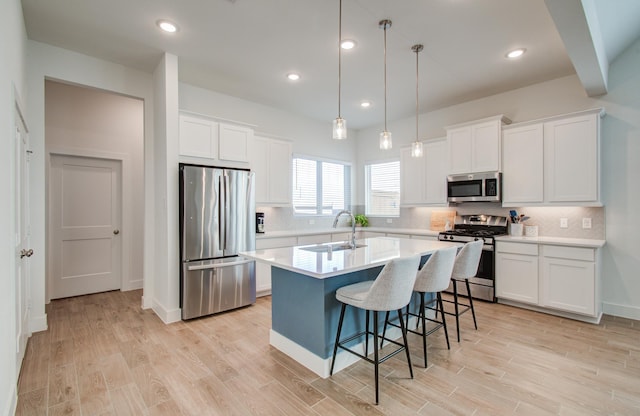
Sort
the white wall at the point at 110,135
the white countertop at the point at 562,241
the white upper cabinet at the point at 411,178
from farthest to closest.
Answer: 1. the white upper cabinet at the point at 411,178
2. the white wall at the point at 110,135
3. the white countertop at the point at 562,241

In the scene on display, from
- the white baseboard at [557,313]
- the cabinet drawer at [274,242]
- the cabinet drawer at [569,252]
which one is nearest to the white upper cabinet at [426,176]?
the cabinet drawer at [569,252]

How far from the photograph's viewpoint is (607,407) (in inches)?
78.4

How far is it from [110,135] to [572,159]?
21.1 feet

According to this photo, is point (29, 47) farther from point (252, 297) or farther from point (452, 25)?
point (452, 25)

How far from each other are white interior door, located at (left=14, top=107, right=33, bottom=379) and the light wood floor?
26 centimetres

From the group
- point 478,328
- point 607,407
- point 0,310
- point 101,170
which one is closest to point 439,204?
point 478,328

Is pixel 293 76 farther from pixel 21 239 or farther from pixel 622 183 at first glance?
pixel 622 183

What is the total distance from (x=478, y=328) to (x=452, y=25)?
121 inches

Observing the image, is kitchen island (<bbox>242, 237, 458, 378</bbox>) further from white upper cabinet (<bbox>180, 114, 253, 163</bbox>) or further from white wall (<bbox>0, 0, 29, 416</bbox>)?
white upper cabinet (<bbox>180, 114, 253, 163</bbox>)

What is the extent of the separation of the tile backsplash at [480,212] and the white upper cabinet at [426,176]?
1.16 ft

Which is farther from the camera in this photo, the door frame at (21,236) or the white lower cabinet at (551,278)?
the white lower cabinet at (551,278)

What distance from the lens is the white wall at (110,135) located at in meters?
4.34

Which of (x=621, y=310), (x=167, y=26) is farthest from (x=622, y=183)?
(x=167, y=26)

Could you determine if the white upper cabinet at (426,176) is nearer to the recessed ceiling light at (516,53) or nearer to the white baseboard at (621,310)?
the recessed ceiling light at (516,53)
